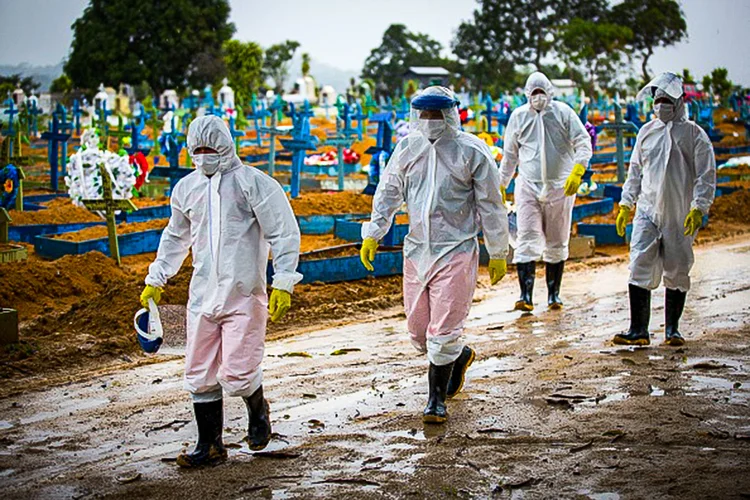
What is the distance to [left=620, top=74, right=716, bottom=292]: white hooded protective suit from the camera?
7559 millimetres

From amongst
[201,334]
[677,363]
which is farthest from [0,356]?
[677,363]

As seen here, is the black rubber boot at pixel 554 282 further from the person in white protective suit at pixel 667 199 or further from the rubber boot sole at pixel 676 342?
the rubber boot sole at pixel 676 342

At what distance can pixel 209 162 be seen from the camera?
5285 millimetres

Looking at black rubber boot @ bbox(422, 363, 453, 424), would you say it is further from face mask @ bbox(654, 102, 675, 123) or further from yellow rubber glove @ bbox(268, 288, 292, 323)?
face mask @ bbox(654, 102, 675, 123)

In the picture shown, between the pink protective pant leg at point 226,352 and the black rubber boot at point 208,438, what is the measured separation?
0.06 m

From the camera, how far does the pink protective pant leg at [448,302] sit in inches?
231

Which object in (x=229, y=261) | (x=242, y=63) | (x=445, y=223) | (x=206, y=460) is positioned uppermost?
(x=242, y=63)

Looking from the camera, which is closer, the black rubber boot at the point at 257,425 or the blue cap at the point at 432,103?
the black rubber boot at the point at 257,425

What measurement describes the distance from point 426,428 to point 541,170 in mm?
4119

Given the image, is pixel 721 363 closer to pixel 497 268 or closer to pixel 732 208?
pixel 497 268

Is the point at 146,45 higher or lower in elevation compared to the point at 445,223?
higher

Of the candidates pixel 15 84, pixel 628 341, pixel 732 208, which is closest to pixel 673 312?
pixel 628 341

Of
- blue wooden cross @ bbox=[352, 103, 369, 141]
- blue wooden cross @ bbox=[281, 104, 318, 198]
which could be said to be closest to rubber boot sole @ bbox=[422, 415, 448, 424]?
blue wooden cross @ bbox=[281, 104, 318, 198]

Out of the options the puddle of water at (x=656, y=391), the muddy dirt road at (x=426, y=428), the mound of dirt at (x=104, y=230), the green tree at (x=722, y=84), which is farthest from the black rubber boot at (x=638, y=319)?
the green tree at (x=722, y=84)
